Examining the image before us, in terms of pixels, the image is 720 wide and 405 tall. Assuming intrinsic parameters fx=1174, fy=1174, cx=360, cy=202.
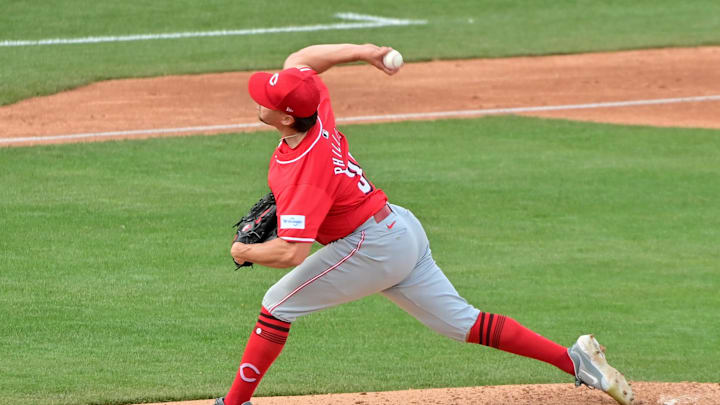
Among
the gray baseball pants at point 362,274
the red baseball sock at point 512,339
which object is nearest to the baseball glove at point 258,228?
the gray baseball pants at point 362,274

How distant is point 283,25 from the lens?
64.8ft

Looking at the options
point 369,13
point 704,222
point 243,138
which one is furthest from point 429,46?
point 704,222

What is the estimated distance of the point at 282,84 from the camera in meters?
4.84

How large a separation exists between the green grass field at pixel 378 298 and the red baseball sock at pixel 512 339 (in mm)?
1057

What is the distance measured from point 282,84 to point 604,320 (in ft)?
11.9

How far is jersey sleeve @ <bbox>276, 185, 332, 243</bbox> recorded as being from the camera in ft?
15.8

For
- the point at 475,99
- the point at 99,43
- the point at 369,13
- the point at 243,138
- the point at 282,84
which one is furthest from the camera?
the point at 369,13

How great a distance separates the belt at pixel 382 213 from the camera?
5223 mm

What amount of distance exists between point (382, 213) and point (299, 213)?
551mm

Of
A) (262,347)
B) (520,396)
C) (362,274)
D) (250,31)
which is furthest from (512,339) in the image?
(250,31)

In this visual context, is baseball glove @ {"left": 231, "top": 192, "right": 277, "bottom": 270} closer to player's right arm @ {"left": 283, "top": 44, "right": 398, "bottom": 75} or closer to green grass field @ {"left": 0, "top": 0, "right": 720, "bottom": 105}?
player's right arm @ {"left": 283, "top": 44, "right": 398, "bottom": 75}

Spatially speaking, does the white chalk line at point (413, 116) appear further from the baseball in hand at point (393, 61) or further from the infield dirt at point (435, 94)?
the baseball in hand at point (393, 61)

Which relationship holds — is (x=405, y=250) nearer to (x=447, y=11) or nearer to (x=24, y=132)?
(x=24, y=132)

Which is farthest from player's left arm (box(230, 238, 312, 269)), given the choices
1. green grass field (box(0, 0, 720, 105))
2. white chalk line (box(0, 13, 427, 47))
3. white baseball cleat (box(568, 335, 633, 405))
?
white chalk line (box(0, 13, 427, 47))
